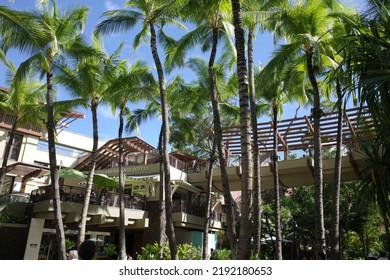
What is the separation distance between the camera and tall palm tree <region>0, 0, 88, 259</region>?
33.6ft

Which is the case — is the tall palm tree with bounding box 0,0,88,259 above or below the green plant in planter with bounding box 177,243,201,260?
above

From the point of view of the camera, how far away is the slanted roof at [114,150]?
28.5 m

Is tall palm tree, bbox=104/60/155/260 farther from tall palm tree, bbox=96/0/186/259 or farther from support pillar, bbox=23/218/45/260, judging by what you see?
support pillar, bbox=23/218/45/260

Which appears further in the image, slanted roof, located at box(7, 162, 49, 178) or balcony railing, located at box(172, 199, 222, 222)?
balcony railing, located at box(172, 199, 222, 222)

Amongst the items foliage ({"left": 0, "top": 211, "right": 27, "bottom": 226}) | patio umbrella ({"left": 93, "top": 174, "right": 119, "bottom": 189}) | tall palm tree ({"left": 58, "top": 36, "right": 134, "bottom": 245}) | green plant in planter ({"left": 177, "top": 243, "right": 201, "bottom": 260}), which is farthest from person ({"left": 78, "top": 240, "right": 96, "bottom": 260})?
patio umbrella ({"left": 93, "top": 174, "right": 119, "bottom": 189})

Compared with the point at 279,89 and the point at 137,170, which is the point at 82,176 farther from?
the point at 279,89

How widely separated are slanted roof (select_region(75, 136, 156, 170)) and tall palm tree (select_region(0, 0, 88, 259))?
12.8 meters

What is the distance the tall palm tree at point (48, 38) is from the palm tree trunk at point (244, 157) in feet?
19.7

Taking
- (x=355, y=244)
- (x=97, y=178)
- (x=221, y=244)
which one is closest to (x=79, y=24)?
(x=97, y=178)

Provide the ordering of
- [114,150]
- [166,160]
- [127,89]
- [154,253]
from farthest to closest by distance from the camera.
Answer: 1. [114,150]
2. [127,89]
3. [154,253]
4. [166,160]

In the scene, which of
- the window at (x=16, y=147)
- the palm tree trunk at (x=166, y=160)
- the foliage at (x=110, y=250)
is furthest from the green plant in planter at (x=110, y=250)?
the palm tree trunk at (x=166, y=160)

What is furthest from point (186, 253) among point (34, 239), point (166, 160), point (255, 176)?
point (34, 239)

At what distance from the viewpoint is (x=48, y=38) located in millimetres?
12188

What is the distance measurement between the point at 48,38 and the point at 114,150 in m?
18.2
